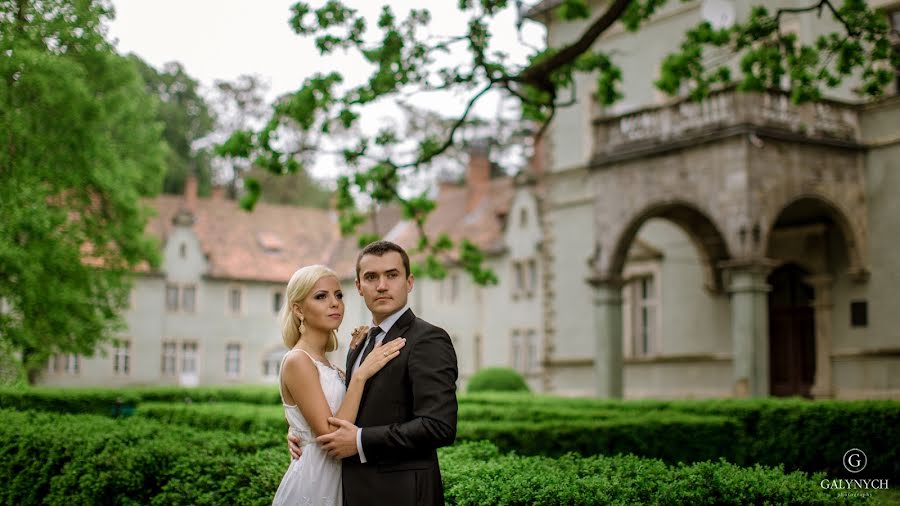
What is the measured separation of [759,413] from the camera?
48.1 feet

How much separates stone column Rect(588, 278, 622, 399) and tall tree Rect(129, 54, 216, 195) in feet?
125

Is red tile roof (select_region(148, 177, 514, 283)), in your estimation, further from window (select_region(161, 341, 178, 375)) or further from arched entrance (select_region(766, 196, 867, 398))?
arched entrance (select_region(766, 196, 867, 398))

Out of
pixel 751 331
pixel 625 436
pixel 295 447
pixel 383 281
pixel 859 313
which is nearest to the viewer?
pixel 383 281

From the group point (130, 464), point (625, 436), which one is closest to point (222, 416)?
point (625, 436)

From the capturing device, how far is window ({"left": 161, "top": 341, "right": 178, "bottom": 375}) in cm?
4803

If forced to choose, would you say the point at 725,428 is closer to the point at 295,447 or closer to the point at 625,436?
the point at 625,436

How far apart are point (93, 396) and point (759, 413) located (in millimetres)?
14364

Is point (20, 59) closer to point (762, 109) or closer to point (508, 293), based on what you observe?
point (762, 109)

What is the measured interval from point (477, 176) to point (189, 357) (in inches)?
663

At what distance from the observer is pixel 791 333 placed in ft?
75.5

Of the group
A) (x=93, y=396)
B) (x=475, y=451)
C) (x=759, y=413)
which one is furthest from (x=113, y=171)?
(x=475, y=451)

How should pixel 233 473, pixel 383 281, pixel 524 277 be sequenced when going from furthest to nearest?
pixel 524 277 < pixel 233 473 < pixel 383 281

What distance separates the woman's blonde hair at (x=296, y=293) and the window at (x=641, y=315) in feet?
69.9

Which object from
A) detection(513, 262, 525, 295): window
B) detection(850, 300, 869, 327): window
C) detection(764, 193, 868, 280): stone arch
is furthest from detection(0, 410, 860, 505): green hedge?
detection(513, 262, 525, 295): window
